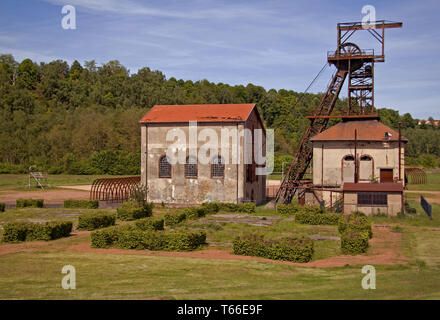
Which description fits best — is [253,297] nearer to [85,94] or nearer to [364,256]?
[364,256]

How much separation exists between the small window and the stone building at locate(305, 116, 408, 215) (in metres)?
3.67

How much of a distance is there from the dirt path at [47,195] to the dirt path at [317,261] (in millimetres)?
22537

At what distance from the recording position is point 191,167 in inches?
1558

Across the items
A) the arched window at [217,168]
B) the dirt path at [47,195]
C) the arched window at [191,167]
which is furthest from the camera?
the dirt path at [47,195]

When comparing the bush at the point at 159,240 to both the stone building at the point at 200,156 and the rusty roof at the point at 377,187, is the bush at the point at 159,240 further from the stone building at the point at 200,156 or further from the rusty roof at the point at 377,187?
the stone building at the point at 200,156

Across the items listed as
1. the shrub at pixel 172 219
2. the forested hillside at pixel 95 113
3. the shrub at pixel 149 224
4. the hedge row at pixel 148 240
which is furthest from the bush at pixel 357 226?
the forested hillside at pixel 95 113

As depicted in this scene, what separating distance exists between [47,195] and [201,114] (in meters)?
20.4

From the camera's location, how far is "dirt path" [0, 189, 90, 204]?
A: 44.6m

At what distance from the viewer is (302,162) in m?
39.6

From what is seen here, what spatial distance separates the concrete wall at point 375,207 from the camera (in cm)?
3050

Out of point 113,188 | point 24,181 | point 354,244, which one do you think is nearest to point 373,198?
point 354,244

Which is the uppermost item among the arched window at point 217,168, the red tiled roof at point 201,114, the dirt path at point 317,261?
the red tiled roof at point 201,114

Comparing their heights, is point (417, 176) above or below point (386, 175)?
below

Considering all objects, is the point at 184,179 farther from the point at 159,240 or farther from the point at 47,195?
the point at 159,240
